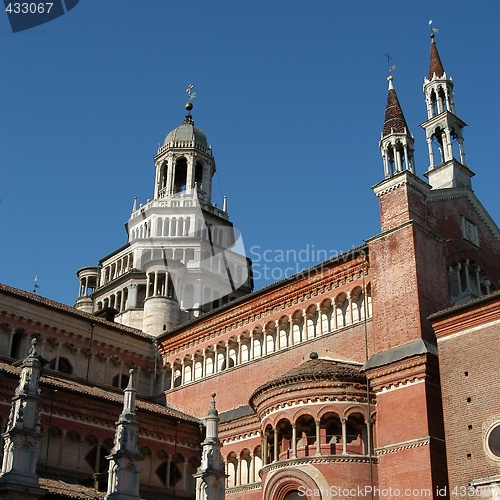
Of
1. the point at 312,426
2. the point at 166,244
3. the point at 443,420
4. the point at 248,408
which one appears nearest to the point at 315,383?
the point at 312,426

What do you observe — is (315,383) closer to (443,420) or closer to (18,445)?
(443,420)

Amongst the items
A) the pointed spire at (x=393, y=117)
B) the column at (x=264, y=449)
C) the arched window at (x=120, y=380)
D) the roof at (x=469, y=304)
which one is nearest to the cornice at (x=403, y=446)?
the roof at (x=469, y=304)

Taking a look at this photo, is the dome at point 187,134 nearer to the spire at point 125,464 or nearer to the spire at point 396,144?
the spire at point 396,144

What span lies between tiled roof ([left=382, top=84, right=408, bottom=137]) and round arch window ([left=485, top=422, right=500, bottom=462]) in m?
15.1

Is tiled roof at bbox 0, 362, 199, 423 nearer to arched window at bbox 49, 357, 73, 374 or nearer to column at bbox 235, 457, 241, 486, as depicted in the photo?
arched window at bbox 49, 357, 73, 374

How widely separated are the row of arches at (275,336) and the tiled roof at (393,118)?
25.4 ft

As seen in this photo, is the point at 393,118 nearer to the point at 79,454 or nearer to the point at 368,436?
the point at 368,436

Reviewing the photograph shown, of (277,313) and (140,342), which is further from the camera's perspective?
(140,342)

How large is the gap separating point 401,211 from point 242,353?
12154mm

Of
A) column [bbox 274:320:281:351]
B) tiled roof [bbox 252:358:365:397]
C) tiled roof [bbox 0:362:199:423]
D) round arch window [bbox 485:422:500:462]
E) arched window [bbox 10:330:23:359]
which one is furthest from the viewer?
arched window [bbox 10:330:23:359]

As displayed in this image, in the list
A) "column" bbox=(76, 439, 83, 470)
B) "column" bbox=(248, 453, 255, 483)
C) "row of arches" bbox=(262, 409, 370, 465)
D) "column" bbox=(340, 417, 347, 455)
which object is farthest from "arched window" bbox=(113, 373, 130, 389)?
"column" bbox=(340, 417, 347, 455)

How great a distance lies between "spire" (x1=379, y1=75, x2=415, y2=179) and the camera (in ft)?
115

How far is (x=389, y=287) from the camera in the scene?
32438 millimetres

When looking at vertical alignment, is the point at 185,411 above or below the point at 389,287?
below
